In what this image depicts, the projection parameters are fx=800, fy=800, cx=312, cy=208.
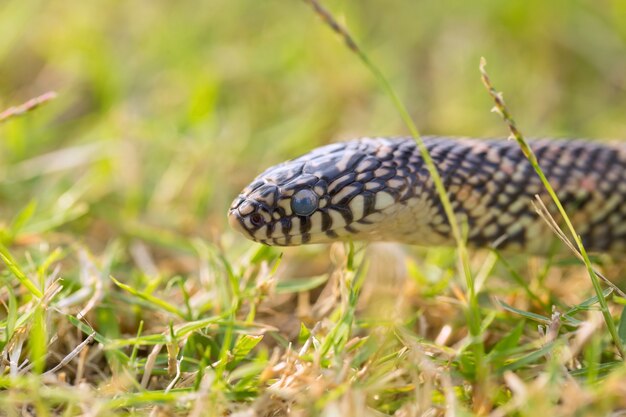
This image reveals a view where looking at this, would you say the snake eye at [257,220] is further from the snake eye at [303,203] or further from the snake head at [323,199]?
the snake eye at [303,203]

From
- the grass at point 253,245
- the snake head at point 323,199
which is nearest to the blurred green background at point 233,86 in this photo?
the grass at point 253,245

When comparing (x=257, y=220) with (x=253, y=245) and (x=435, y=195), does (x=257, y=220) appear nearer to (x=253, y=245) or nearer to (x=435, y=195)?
(x=253, y=245)

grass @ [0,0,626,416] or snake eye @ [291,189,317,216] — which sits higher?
snake eye @ [291,189,317,216]

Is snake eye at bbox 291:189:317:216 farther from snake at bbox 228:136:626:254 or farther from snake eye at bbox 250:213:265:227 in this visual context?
snake eye at bbox 250:213:265:227

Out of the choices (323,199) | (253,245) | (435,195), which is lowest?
(253,245)

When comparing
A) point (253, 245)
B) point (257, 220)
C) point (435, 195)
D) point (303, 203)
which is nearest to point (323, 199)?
point (303, 203)

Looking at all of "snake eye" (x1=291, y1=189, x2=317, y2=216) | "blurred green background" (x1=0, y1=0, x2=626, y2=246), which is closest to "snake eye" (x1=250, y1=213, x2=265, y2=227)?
"snake eye" (x1=291, y1=189, x2=317, y2=216)

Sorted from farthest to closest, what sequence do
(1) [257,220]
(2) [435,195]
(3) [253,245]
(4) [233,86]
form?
(4) [233,86] < (3) [253,245] < (2) [435,195] < (1) [257,220]

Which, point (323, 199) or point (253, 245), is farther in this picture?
point (253, 245)
